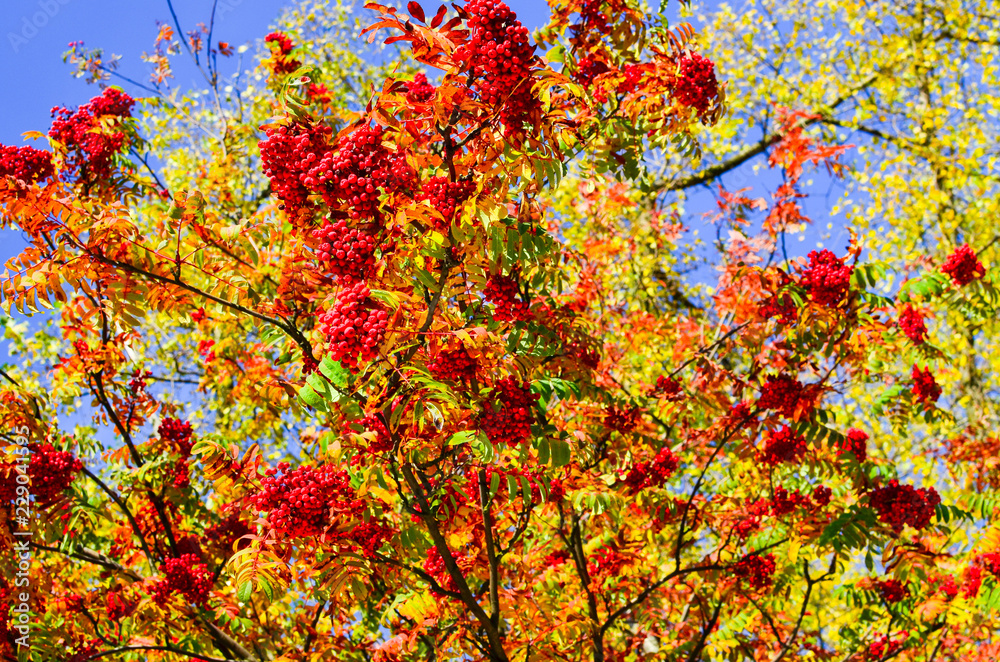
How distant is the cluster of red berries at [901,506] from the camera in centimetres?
449

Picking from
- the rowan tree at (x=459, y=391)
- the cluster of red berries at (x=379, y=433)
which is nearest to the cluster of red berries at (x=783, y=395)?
the rowan tree at (x=459, y=391)

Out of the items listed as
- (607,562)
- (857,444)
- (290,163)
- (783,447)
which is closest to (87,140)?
(290,163)

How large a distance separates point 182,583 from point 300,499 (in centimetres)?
220

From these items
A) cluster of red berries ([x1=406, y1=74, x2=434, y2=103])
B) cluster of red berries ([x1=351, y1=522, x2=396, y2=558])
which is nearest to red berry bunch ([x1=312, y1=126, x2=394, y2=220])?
cluster of red berries ([x1=406, y1=74, x2=434, y2=103])

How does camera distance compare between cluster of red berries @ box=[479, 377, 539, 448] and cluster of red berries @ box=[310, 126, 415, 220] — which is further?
cluster of red berries @ box=[479, 377, 539, 448]

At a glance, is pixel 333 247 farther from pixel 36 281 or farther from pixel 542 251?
pixel 36 281

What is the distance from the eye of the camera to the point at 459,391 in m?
2.98

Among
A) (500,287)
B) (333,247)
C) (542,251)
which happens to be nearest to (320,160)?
(333,247)

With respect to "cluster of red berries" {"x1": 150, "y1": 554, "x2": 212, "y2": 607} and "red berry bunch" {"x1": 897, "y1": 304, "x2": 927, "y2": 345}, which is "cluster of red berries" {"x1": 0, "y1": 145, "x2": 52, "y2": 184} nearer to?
"cluster of red berries" {"x1": 150, "y1": 554, "x2": 212, "y2": 607}

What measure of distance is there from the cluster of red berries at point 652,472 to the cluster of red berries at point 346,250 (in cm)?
276

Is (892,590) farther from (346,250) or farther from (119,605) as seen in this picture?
(119,605)

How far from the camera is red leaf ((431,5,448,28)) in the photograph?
2.47 metres

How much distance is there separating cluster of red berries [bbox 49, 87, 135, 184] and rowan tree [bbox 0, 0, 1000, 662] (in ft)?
0.09

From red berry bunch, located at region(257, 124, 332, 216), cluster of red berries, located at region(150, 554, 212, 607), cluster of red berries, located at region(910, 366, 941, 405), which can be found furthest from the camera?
cluster of red berries, located at region(910, 366, 941, 405)
